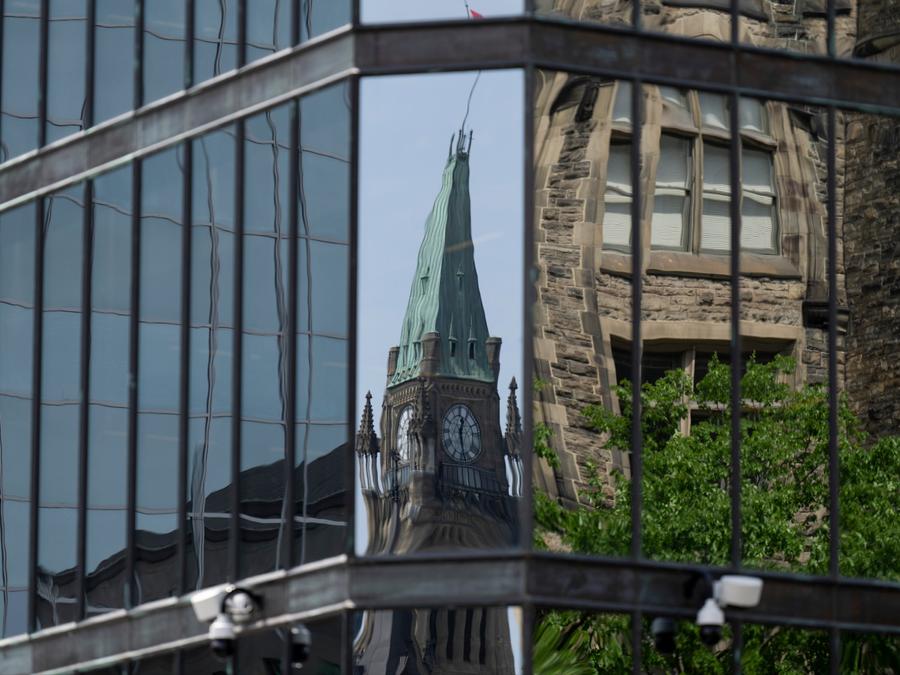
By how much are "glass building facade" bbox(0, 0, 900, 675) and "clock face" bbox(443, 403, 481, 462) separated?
38 mm

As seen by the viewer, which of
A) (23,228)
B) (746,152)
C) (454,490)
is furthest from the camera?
(23,228)

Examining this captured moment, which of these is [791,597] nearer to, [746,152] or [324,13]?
[746,152]

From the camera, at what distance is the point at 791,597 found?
29625 mm

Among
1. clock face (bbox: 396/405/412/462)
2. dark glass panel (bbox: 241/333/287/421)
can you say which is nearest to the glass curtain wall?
dark glass panel (bbox: 241/333/287/421)

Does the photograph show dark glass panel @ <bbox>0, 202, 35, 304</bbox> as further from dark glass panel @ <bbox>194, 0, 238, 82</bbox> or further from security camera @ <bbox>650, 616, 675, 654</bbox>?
security camera @ <bbox>650, 616, 675, 654</bbox>

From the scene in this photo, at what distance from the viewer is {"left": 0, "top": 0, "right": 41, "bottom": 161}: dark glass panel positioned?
3369cm

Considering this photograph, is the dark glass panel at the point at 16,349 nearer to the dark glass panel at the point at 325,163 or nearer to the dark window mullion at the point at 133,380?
the dark window mullion at the point at 133,380

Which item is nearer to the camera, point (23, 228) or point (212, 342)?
point (212, 342)

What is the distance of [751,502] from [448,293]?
4.81m

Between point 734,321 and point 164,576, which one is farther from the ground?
point 734,321

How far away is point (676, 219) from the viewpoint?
30.6 m

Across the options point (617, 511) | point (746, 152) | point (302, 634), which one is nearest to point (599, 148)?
point (746, 152)

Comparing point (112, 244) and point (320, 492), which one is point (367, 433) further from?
point (112, 244)

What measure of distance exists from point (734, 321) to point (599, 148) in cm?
243
